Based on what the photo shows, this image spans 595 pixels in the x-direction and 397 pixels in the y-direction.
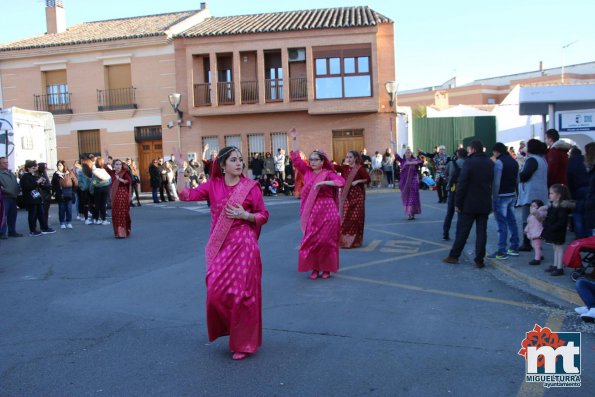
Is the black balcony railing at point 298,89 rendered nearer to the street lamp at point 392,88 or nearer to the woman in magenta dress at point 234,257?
the street lamp at point 392,88

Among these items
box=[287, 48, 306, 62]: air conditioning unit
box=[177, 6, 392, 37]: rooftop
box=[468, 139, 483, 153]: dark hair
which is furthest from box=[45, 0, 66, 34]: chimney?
box=[468, 139, 483, 153]: dark hair

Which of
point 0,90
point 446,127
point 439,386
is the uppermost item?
point 0,90

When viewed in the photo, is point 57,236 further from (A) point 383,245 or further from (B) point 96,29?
(B) point 96,29

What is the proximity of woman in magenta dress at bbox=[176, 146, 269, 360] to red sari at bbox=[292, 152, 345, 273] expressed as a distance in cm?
317

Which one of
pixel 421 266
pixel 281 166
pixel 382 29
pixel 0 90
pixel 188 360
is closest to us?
pixel 188 360

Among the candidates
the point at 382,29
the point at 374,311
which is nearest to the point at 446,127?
the point at 382,29

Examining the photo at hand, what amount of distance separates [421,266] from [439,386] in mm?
4877

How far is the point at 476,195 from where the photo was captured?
8.88 meters

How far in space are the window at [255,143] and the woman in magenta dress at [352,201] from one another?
1892cm

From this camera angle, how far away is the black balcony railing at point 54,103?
102ft

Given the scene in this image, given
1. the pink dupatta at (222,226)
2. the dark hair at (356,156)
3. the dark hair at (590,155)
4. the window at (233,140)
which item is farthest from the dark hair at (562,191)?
the window at (233,140)

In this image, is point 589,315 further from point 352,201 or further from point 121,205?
point 121,205

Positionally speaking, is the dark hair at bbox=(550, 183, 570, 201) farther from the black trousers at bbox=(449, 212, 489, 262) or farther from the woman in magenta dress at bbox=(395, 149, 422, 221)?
the woman in magenta dress at bbox=(395, 149, 422, 221)

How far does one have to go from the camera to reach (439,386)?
4.47 meters
